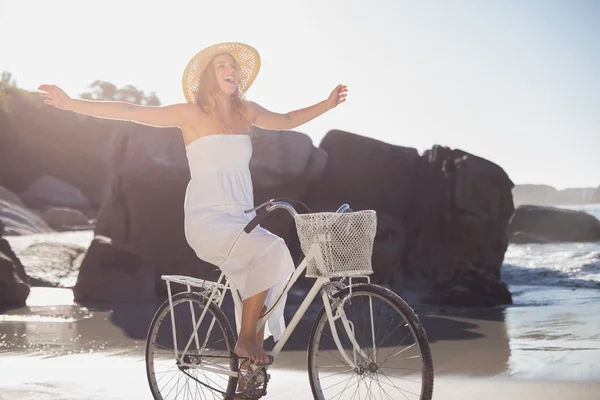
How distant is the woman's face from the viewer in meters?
4.24

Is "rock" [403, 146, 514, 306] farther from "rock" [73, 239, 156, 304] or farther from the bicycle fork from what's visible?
the bicycle fork

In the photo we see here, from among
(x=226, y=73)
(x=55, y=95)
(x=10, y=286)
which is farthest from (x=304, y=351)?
(x=10, y=286)

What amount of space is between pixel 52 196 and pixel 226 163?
3849 centimetres

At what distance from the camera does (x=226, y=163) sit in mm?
4043

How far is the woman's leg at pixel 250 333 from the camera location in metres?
3.77

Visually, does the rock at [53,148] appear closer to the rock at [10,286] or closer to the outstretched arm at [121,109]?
the rock at [10,286]

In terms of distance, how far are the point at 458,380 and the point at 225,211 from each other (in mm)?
2264

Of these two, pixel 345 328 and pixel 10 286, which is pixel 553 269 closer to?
pixel 10 286

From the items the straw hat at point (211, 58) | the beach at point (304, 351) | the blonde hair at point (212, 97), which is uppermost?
the straw hat at point (211, 58)

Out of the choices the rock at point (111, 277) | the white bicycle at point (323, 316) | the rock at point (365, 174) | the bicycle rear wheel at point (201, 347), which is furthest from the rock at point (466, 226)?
the bicycle rear wheel at point (201, 347)

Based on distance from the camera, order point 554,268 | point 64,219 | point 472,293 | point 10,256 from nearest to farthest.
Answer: point 10,256
point 472,293
point 554,268
point 64,219

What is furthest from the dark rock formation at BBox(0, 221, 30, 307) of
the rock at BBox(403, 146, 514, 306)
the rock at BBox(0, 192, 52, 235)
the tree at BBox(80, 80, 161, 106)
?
the tree at BBox(80, 80, 161, 106)

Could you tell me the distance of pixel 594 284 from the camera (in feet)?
50.9

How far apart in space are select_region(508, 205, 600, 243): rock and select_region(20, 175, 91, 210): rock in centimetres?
2264
